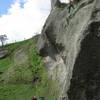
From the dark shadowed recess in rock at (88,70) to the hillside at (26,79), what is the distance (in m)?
13.2

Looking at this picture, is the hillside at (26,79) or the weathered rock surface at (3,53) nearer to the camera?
the hillside at (26,79)

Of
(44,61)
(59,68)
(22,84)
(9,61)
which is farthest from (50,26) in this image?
(9,61)

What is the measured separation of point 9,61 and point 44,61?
18262mm

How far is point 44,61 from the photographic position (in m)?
51.4

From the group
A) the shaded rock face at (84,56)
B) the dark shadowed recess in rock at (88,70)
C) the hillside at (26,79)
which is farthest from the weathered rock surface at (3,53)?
the dark shadowed recess in rock at (88,70)

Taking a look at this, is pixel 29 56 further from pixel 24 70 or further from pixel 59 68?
pixel 59 68

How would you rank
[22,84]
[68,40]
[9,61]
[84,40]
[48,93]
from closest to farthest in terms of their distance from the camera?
[84,40], [68,40], [48,93], [22,84], [9,61]

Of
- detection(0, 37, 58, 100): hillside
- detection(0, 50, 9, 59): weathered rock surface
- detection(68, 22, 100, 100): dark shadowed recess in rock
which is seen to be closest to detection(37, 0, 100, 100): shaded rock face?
detection(68, 22, 100, 100): dark shadowed recess in rock

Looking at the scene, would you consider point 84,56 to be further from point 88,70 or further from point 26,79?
point 26,79

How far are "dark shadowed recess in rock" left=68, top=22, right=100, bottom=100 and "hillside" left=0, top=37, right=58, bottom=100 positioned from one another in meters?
13.2

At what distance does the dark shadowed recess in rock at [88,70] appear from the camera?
30.2 metres

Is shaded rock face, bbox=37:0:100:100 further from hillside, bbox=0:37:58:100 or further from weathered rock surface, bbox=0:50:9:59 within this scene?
weathered rock surface, bbox=0:50:9:59

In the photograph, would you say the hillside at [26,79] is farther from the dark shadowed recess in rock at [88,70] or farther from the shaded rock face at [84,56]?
the dark shadowed recess in rock at [88,70]

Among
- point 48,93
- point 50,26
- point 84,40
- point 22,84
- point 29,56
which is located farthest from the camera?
point 29,56
